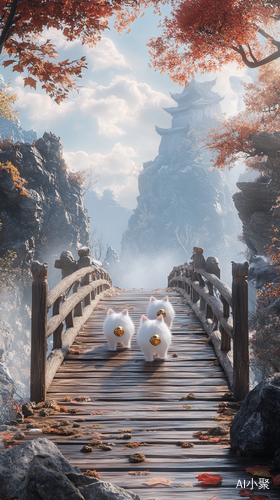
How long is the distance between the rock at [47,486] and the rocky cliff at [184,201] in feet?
207

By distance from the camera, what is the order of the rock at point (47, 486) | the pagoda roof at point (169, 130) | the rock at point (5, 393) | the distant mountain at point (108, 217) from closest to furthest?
the rock at point (47, 486) → the rock at point (5, 393) → the pagoda roof at point (169, 130) → the distant mountain at point (108, 217)

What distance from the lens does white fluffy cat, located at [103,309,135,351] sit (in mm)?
5535

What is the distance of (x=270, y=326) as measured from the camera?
13320mm

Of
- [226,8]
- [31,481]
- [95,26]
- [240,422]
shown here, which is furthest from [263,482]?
[226,8]

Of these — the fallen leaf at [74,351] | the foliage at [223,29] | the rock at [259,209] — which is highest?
the foliage at [223,29]

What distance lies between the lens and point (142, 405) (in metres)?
4.00

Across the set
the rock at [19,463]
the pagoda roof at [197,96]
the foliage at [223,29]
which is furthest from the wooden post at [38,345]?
the pagoda roof at [197,96]

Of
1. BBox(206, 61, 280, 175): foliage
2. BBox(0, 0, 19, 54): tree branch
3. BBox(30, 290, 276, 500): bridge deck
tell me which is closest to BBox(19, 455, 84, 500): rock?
BBox(30, 290, 276, 500): bridge deck

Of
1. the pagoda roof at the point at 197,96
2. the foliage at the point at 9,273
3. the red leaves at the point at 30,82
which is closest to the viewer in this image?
the red leaves at the point at 30,82

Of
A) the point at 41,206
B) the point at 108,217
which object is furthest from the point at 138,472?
the point at 108,217

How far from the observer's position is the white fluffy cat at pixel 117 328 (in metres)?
5.54

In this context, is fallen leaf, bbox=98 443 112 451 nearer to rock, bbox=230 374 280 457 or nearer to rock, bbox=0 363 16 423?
rock, bbox=230 374 280 457

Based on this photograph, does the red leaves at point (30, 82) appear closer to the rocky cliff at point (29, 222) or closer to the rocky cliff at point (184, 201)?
the rocky cliff at point (29, 222)

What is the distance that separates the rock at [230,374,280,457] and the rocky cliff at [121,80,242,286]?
62.1m
